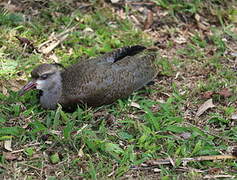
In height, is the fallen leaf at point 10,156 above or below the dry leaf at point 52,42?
below

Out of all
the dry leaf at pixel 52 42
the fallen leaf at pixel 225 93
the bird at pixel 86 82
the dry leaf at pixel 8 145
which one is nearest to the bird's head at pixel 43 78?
the bird at pixel 86 82

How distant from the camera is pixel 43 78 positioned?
17.0ft

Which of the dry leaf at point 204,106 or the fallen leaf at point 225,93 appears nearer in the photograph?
the dry leaf at point 204,106

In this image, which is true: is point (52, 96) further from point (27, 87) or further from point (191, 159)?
point (191, 159)

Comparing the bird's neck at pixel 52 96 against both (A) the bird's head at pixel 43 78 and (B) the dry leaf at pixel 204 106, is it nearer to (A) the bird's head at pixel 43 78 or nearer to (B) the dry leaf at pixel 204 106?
(A) the bird's head at pixel 43 78

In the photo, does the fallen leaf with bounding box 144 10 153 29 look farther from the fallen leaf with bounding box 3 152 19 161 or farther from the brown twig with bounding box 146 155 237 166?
the fallen leaf with bounding box 3 152 19 161

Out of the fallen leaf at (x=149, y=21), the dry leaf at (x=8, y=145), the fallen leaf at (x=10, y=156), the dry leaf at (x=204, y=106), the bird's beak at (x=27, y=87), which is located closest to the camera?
the fallen leaf at (x=10, y=156)

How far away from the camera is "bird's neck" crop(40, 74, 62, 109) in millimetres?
5160

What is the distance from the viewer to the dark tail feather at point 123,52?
18.3ft

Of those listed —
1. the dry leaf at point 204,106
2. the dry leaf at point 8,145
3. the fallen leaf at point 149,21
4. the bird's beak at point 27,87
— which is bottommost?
the dry leaf at point 204,106

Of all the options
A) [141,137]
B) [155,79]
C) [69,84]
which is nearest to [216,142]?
[141,137]

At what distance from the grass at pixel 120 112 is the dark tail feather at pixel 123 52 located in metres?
0.49

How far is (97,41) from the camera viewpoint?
6434 mm

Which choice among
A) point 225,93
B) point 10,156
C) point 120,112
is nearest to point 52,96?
point 120,112
